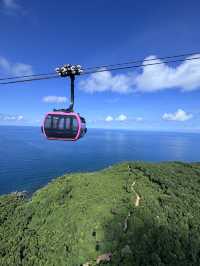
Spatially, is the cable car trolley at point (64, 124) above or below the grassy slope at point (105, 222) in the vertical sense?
above

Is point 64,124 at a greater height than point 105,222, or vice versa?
point 64,124

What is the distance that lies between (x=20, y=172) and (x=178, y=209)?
3108 inches

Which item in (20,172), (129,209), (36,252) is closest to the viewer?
(36,252)

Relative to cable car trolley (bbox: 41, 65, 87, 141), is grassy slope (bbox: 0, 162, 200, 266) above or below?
below


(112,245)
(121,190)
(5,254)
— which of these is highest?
(121,190)

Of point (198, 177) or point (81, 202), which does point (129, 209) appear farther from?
point (198, 177)

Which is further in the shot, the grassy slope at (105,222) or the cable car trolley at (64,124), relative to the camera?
the grassy slope at (105,222)

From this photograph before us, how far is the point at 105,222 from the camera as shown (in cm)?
5956

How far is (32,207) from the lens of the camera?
7462cm

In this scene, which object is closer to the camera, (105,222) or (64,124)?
(64,124)

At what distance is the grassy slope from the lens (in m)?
53.5

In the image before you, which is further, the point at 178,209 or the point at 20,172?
the point at 20,172

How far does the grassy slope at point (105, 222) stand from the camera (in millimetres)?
53469

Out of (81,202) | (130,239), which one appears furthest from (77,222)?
(130,239)
